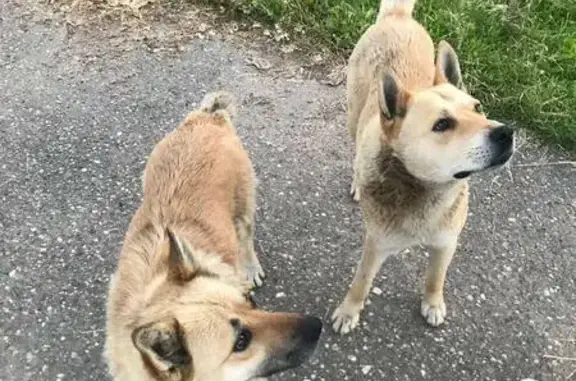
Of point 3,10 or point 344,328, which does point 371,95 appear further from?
point 3,10

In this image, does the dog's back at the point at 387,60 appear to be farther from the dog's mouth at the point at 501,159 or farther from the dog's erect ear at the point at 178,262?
the dog's erect ear at the point at 178,262

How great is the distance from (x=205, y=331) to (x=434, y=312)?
1826 millimetres

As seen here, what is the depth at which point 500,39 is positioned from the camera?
5.93 m

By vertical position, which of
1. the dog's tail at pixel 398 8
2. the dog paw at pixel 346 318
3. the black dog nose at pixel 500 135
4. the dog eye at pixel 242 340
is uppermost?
the black dog nose at pixel 500 135

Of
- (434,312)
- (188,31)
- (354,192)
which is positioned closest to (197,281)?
(434,312)

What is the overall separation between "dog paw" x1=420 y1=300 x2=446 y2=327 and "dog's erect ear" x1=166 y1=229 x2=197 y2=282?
1682 mm

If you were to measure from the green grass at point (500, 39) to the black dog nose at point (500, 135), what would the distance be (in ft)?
6.98

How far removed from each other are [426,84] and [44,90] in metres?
2.99

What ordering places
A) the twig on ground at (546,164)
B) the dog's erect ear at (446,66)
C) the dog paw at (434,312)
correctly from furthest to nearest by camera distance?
1. the twig on ground at (546,164)
2. the dog paw at (434,312)
3. the dog's erect ear at (446,66)

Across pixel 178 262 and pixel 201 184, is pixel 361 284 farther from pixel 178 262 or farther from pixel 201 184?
pixel 178 262

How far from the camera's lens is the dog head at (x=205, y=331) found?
112 inches

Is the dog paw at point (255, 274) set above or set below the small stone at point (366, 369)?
above

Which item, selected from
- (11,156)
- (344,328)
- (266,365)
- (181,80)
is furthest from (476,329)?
(11,156)

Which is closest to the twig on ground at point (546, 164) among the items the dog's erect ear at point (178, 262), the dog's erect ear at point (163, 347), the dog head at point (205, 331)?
the dog head at point (205, 331)
